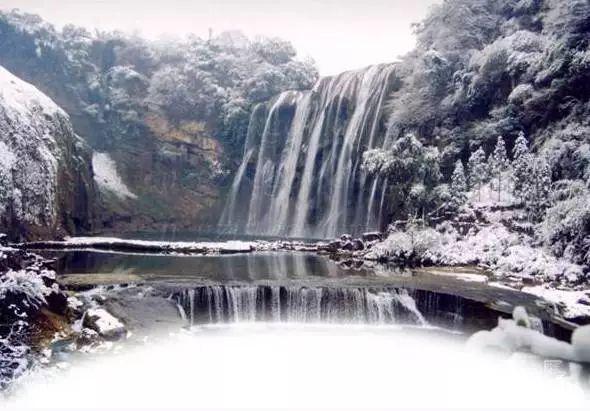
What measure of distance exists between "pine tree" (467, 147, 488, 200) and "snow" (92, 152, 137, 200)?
A: 87.6ft

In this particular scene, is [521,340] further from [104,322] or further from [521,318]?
[104,322]

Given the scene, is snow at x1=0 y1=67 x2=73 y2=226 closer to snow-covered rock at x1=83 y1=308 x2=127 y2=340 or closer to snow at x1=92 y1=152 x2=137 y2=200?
snow at x1=92 y1=152 x2=137 y2=200

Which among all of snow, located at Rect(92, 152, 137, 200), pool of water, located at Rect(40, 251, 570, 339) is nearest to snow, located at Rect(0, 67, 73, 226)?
pool of water, located at Rect(40, 251, 570, 339)

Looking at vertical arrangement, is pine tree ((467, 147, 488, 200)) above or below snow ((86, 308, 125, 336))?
above

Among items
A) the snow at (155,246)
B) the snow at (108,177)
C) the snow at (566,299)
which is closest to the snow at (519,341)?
the snow at (566,299)

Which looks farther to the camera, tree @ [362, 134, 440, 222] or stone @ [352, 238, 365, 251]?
stone @ [352, 238, 365, 251]

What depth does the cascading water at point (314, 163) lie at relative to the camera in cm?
3234

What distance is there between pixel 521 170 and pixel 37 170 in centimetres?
2235

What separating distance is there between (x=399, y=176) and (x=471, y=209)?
376cm

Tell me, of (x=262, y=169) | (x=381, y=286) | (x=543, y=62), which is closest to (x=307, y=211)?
(x=262, y=169)

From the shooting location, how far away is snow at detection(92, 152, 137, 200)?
39250 mm

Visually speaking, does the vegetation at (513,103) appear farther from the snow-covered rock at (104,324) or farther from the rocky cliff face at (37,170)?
the rocky cliff face at (37,170)

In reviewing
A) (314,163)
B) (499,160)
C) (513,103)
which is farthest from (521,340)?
(314,163)

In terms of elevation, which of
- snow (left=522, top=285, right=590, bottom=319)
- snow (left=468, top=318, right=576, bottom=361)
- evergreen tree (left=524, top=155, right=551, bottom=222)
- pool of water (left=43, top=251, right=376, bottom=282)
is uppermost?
evergreen tree (left=524, top=155, right=551, bottom=222)
